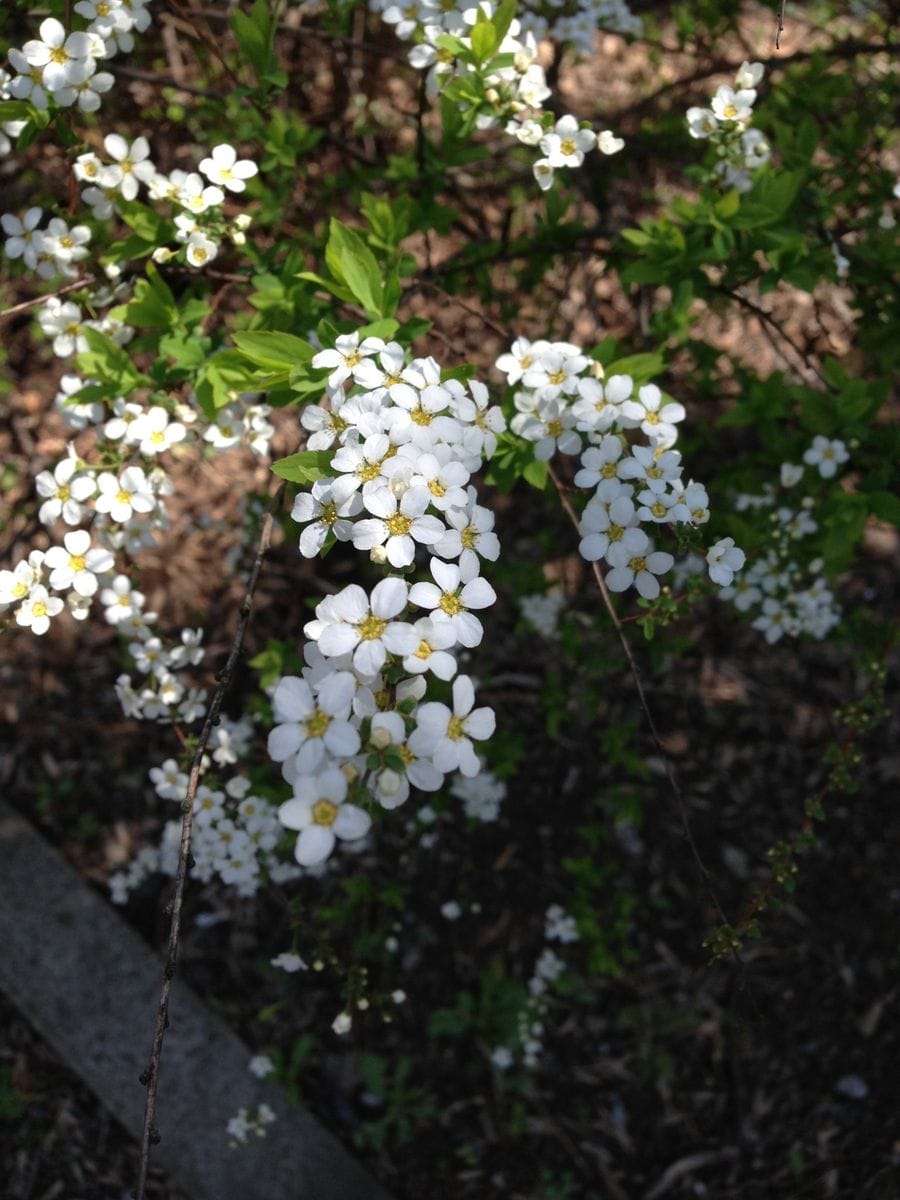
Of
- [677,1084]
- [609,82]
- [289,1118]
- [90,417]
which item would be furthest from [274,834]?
[609,82]

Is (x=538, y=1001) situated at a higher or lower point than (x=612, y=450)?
lower

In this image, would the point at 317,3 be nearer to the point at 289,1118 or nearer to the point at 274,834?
the point at 274,834

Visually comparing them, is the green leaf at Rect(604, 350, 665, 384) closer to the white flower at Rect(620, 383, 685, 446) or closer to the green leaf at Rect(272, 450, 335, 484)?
the white flower at Rect(620, 383, 685, 446)

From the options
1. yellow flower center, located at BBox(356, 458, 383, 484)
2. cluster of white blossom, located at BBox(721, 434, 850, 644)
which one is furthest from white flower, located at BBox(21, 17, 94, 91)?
cluster of white blossom, located at BBox(721, 434, 850, 644)

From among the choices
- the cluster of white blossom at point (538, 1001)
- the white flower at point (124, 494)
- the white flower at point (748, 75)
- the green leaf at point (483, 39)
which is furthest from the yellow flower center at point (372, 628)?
the cluster of white blossom at point (538, 1001)

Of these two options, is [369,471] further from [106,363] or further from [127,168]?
[127,168]

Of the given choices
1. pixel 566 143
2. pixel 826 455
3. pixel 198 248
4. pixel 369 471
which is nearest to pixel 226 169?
pixel 198 248
